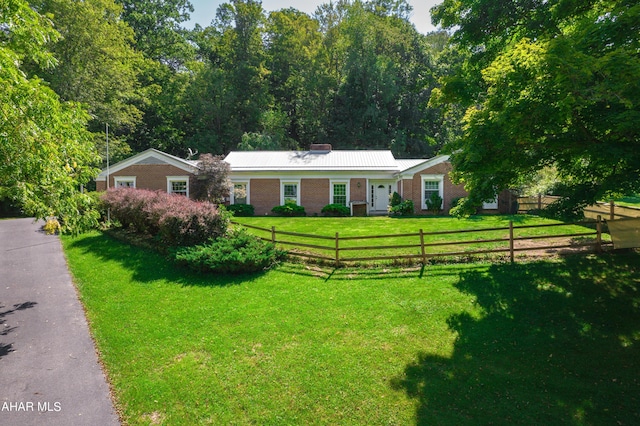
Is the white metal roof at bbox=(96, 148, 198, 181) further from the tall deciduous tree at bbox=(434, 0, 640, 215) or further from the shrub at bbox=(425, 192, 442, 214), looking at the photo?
the tall deciduous tree at bbox=(434, 0, 640, 215)

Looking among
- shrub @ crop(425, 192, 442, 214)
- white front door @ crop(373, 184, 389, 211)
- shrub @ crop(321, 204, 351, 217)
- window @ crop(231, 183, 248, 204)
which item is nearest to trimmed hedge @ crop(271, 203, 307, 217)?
shrub @ crop(321, 204, 351, 217)

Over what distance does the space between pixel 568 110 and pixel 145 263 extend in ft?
42.2

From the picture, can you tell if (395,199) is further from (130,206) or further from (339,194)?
(130,206)

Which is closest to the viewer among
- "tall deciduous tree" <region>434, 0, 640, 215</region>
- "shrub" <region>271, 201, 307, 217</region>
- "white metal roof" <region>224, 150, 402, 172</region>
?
"tall deciduous tree" <region>434, 0, 640, 215</region>

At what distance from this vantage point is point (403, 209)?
22172mm

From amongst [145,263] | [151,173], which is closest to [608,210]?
[145,263]

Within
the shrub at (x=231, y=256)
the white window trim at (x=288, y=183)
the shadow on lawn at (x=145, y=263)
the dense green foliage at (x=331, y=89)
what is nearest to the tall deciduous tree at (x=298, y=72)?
the dense green foliage at (x=331, y=89)

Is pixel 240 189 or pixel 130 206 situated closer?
pixel 130 206

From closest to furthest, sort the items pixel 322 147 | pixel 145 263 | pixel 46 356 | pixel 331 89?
pixel 46 356
pixel 145 263
pixel 322 147
pixel 331 89

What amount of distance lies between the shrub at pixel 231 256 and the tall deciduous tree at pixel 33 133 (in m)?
3.78

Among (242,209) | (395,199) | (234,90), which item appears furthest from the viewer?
(234,90)

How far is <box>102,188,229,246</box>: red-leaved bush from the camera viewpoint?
12.7m

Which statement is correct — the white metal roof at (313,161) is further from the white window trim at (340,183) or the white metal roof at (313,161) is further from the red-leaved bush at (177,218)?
the red-leaved bush at (177,218)

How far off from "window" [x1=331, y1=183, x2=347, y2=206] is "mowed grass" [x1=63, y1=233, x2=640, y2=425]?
13335mm
